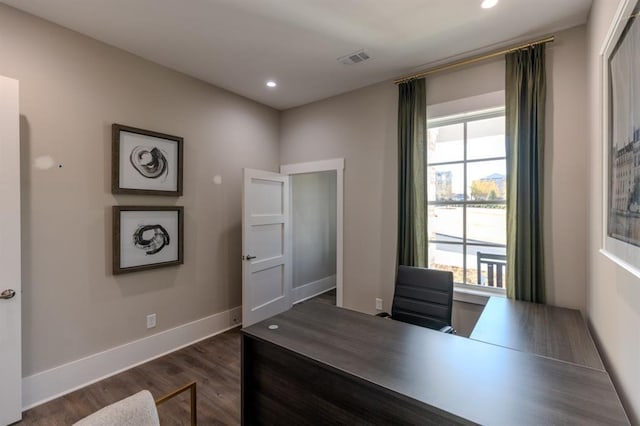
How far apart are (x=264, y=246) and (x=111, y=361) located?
1823 millimetres

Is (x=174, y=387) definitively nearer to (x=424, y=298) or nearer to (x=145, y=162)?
(x=145, y=162)

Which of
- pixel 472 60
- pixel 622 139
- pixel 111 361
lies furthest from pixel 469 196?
pixel 111 361

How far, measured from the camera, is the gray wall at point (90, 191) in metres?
2.23

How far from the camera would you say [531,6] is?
2094mm

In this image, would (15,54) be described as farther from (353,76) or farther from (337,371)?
(337,371)

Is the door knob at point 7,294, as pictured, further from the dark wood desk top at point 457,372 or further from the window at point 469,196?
the window at point 469,196

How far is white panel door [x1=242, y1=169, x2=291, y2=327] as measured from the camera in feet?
11.3

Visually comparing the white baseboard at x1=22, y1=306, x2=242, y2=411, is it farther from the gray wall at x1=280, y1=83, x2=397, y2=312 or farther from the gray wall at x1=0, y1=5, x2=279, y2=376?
the gray wall at x1=280, y1=83, x2=397, y2=312

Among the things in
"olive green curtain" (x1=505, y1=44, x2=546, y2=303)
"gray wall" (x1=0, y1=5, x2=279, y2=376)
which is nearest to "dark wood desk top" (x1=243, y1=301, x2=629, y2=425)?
"olive green curtain" (x1=505, y1=44, x2=546, y2=303)

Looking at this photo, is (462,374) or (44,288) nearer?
(462,374)

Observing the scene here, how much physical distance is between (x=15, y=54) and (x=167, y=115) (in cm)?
112

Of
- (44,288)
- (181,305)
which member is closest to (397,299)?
(181,305)

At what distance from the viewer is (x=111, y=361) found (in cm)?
264

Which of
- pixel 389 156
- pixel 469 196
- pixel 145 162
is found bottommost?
pixel 469 196
